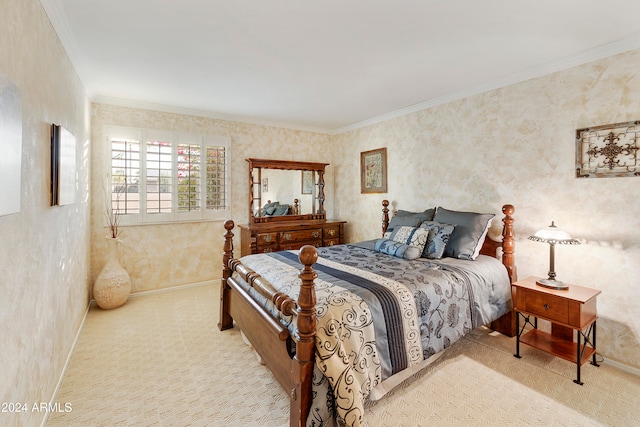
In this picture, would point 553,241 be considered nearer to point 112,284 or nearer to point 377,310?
point 377,310

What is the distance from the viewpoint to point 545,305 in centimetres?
236

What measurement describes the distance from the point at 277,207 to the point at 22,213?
3456 mm

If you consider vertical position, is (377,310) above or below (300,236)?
below

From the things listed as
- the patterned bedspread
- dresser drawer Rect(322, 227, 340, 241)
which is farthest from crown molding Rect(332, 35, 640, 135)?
dresser drawer Rect(322, 227, 340, 241)

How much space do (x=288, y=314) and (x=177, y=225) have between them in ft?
10.3

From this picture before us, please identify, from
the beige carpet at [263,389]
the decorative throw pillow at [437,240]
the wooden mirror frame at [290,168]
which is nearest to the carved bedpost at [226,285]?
the beige carpet at [263,389]

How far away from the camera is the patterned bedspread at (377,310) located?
1582 mm

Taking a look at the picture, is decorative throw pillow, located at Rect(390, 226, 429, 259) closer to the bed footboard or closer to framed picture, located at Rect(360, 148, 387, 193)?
framed picture, located at Rect(360, 148, 387, 193)

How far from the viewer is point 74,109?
104 inches

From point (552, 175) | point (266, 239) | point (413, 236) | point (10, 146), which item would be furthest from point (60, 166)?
point (552, 175)

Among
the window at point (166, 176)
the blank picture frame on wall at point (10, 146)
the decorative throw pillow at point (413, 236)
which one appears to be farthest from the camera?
the window at point (166, 176)

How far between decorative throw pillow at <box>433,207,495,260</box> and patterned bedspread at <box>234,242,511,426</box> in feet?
0.39

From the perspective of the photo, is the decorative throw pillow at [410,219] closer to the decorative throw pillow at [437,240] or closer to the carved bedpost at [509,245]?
the decorative throw pillow at [437,240]

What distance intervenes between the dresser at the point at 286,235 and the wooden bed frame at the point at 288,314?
4.00 ft
